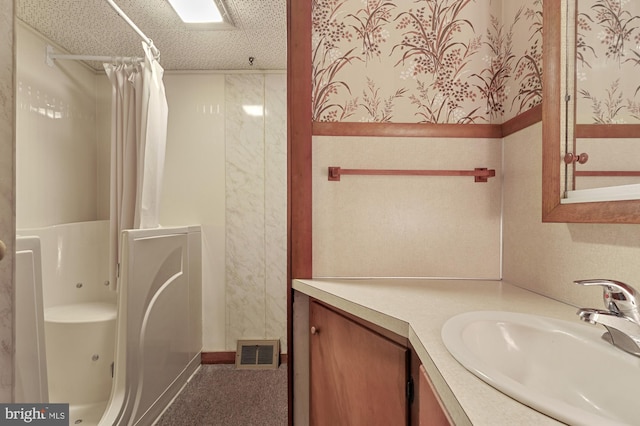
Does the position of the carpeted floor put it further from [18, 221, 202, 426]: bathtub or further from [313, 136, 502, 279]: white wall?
[313, 136, 502, 279]: white wall

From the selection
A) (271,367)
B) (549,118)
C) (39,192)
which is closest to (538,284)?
(549,118)

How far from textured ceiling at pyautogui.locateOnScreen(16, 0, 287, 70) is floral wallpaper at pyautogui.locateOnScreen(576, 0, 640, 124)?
4.85 feet

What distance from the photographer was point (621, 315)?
21.4 inches

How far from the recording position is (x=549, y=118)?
89 cm

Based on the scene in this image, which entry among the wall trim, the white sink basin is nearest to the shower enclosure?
the wall trim

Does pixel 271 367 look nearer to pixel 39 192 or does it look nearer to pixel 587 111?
pixel 39 192

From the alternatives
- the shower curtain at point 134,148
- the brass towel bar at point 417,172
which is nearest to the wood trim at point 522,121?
the brass towel bar at point 417,172

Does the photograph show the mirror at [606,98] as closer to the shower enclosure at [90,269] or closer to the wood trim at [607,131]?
the wood trim at [607,131]

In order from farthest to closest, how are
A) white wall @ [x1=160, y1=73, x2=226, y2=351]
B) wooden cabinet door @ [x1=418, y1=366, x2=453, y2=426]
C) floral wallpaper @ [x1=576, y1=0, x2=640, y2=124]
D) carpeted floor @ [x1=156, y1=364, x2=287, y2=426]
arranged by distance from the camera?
white wall @ [x1=160, y1=73, x2=226, y2=351]
carpeted floor @ [x1=156, y1=364, x2=287, y2=426]
floral wallpaper @ [x1=576, y1=0, x2=640, y2=124]
wooden cabinet door @ [x1=418, y1=366, x2=453, y2=426]

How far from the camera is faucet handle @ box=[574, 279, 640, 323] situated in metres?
0.54

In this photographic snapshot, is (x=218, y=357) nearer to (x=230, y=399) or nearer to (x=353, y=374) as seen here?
(x=230, y=399)

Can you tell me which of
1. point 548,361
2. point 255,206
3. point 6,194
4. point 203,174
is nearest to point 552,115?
point 548,361

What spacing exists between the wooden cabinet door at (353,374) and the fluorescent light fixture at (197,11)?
1688 millimetres

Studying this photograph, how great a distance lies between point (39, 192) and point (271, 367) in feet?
6.30
